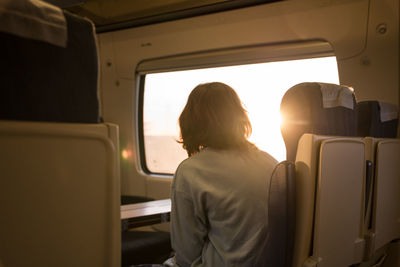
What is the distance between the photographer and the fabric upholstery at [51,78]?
68cm

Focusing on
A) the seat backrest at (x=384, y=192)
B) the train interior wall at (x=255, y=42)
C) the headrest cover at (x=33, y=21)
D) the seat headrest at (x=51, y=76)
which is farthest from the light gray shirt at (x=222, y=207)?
the train interior wall at (x=255, y=42)

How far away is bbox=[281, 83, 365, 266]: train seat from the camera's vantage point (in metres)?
1.31

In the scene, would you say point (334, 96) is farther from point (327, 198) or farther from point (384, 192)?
point (384, 192)

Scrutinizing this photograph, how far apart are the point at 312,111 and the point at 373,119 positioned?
92 centimetres

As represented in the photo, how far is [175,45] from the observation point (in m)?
3.67

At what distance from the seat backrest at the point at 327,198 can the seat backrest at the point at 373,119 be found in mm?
461

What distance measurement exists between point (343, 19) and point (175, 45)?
5.74 ft

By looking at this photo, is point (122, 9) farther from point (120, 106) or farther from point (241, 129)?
point (241, 129)

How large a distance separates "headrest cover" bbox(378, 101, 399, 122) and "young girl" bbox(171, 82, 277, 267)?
1.17m

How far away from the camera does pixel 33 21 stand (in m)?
0.71

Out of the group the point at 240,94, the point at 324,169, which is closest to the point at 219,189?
the point at 324,169

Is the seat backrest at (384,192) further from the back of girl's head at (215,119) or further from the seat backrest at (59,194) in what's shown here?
the seat backrest at (59,194)

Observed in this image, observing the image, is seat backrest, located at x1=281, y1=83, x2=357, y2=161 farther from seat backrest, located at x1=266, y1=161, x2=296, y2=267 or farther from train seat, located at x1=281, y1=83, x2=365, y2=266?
seat backrest, located at x1=266, y1=161, x2=296, y2=267

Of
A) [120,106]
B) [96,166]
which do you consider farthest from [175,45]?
[96,166]
